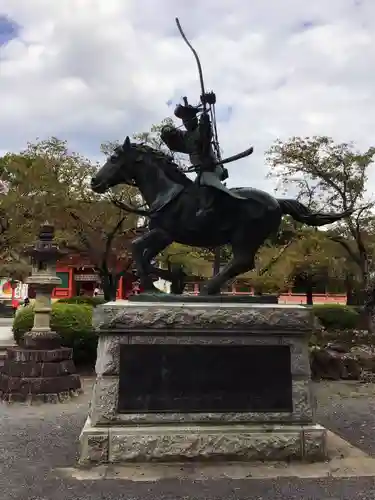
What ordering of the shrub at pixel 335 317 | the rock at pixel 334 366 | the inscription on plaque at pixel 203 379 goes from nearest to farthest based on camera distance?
the inscription on plaque at pixel 203 379
the rock at pixel 334 366
the shrub at pixel 335 317

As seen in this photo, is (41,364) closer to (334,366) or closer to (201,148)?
(201,148)

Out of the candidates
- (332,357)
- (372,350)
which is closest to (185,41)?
(332,357)

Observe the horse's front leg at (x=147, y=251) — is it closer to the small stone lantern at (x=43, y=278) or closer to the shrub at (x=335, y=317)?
the small stone lantern at (x=43, y=278)

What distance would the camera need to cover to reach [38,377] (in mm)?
10250

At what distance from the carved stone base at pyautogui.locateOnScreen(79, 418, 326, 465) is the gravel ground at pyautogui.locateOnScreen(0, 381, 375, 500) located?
45 centimetres

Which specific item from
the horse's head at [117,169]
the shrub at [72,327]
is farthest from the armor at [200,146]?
the shrub at [72,327]

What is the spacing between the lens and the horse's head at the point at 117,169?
20.9ft

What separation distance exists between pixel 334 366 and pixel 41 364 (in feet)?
21.7

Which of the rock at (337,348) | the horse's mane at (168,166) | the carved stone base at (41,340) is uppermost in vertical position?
the horse's mane at (168,166)

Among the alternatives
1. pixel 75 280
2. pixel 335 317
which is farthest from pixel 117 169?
pixel 75 280

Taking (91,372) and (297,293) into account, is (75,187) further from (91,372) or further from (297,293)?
(297,293)

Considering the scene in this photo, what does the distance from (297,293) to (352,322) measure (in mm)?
18691

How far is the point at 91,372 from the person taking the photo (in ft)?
44.4

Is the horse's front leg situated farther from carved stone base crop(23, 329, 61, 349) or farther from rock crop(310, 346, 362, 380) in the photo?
rock crop(310, 346, 362, 380)
